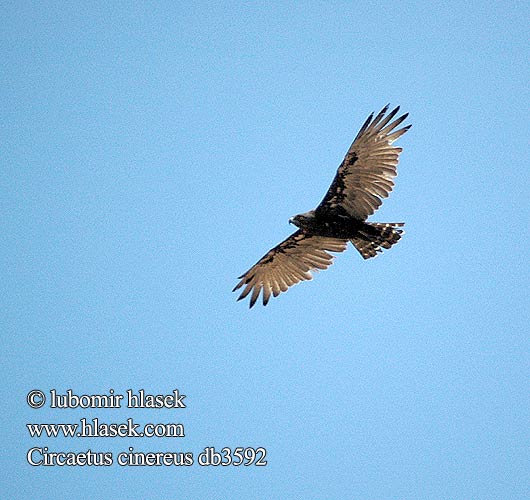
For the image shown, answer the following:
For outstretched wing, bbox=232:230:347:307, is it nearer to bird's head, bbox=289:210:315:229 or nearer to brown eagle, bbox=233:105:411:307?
brown eagle, bbox=233:105:411:307

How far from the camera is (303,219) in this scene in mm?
25562

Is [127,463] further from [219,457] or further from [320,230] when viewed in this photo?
[320,230]

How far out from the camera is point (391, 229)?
25.1m

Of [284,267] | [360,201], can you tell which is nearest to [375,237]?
[360,201]

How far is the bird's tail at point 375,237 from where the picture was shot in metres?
25.1

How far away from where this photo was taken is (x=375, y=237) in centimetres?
2530

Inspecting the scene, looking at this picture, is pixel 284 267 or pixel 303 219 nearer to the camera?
pixel 303 219

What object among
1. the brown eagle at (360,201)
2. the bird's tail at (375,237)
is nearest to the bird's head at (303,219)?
the brown eagle at (360,201)

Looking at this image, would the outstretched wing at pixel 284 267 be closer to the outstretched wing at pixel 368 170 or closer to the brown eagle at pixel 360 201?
the brown eagle at pixel 360 201

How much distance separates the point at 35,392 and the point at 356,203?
7.58 metres

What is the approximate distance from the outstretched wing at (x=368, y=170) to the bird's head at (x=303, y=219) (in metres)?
0.35

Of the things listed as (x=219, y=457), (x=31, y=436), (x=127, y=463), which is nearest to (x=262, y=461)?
(x=219, y=457)

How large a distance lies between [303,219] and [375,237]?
1.50m

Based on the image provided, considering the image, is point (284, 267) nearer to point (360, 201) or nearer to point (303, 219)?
point (303, 219)
